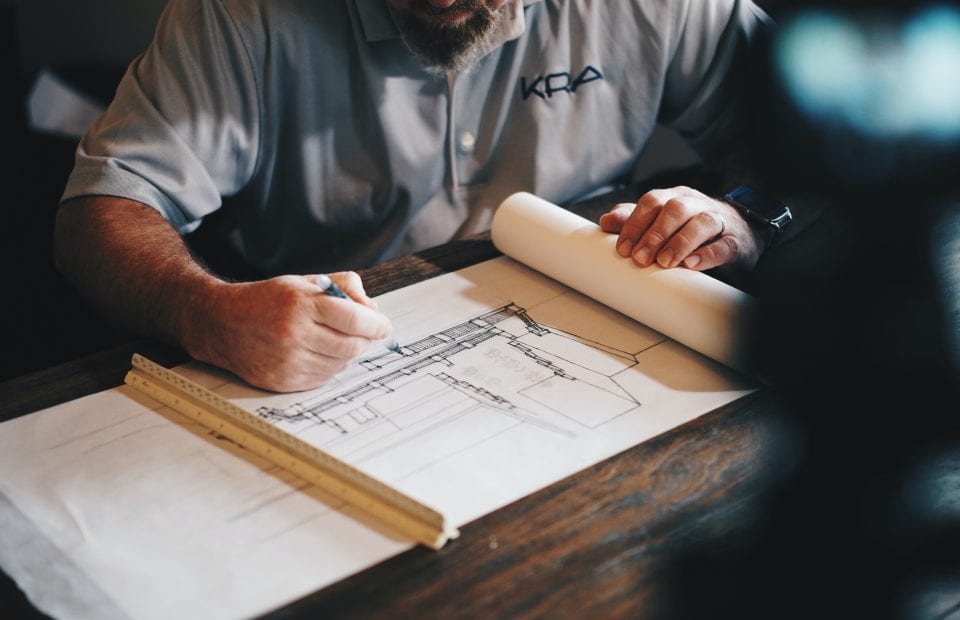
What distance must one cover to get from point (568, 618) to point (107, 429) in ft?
1.76

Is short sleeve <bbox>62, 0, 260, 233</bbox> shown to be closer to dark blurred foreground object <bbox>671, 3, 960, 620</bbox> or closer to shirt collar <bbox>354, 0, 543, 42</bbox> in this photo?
shirt collar <bbox>354, 0, 543, 42</bbox>

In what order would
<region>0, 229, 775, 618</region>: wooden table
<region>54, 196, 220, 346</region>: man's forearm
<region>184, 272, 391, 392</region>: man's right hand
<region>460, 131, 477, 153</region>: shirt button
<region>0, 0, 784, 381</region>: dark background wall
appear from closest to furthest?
<region>0, 229, 775, 618</region>: wooden table < <region>184, 272, 391, 392</region>: man's right hand < <region>54, 196, 220, 346</region>: man's forearm < <region>460, 131, 477, 153</region>: shirt button < <region>0, 0, 784, 381</region>: dark background wall

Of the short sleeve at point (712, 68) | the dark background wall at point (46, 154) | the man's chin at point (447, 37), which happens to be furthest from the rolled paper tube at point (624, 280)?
the dark background wall at point (46, 154)

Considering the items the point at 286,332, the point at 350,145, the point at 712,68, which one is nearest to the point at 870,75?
the point at 712,68

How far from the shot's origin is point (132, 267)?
114 centimetres

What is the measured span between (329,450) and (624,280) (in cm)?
46

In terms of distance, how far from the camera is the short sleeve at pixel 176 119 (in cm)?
124

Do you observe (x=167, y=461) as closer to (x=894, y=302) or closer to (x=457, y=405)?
(x=457, y=405)

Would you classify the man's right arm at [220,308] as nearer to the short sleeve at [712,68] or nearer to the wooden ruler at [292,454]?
the wooden ruler at [292,454]

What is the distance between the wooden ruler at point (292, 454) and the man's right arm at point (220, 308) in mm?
59

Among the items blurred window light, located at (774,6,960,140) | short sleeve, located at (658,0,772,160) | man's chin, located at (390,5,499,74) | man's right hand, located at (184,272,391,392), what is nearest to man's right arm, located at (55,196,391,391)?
man's right hand, located at (184,272,391,392)

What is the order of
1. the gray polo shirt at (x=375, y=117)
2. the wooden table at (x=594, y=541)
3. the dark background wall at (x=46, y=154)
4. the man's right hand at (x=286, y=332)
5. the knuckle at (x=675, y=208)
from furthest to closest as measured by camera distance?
the dark background wall at (x=46, y=154) → the gray polo shirt at (x=375, y=117) → the knuckle at (x=675, y=208) → the man's right hand at (x=286, y=332) → the wooden table at (x=594, y=541)

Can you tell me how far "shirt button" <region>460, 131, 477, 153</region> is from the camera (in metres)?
1.52

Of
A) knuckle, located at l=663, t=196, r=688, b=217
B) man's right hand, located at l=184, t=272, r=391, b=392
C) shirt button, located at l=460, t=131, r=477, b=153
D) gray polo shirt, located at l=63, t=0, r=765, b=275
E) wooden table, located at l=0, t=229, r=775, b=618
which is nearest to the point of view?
wooden table, located at l=0, t=229, r=775, b=618
